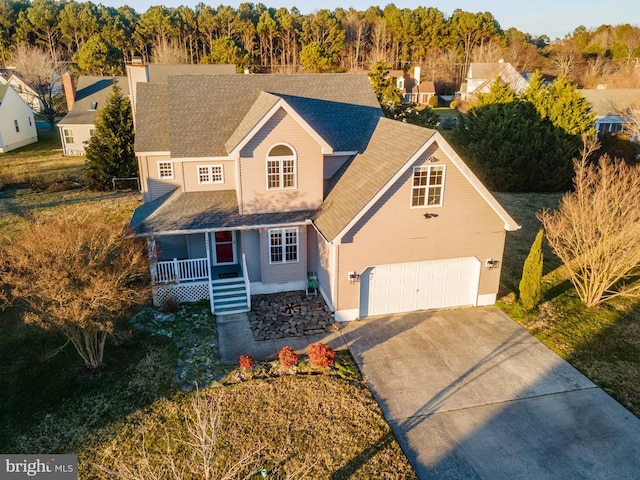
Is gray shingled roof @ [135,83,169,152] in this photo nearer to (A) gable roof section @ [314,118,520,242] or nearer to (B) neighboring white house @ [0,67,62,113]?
(A) gable roof section @ [314,118,520,242]

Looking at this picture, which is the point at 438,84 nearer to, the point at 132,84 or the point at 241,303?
the point at 132,84

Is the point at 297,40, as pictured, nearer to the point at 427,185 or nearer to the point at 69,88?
the point at 69,88

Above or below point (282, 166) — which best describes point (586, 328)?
below

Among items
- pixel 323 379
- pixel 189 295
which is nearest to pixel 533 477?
pixel 323 379

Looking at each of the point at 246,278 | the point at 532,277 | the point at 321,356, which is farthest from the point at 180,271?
the point at 532,277

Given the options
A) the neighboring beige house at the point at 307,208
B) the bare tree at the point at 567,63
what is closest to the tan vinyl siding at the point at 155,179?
the neighboring beige house at the point at 307,208

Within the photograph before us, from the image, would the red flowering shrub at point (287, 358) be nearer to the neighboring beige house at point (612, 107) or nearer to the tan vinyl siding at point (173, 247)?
the tan vinyl siding at point (173, 247)

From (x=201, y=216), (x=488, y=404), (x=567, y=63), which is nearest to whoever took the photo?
(x=488, y=404)
